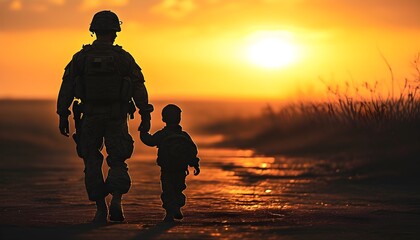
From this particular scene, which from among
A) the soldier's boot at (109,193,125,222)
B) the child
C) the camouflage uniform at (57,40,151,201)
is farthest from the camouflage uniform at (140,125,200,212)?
the soldier's boot at (109,193,125,222)

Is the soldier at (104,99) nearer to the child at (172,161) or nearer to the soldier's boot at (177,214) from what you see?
the child at (172,161)

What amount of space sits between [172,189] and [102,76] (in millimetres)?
1454

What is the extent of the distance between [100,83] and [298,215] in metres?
2.72

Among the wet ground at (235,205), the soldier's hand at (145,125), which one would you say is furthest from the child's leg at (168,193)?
the soldier's hand at (145,125)

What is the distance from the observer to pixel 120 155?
13289mm

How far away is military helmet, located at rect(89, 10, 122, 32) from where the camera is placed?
13266 mm

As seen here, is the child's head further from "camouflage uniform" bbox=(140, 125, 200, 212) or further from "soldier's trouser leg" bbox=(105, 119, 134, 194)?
"soldier's trouser leg" bbox=(105, 119, 134, 194)

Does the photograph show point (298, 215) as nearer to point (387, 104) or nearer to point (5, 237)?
point (5, 237)

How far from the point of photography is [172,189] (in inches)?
514

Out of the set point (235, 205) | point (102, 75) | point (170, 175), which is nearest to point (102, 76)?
point (102, 75)

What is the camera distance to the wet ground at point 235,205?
11.7 metres

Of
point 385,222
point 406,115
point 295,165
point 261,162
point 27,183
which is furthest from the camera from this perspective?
point 261,162

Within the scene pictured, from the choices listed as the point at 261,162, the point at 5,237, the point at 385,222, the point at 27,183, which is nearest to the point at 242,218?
the point at 385,222

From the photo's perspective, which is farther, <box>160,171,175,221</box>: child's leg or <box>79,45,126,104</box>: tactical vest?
<box>79,45,126,104</box>: tactical vest
